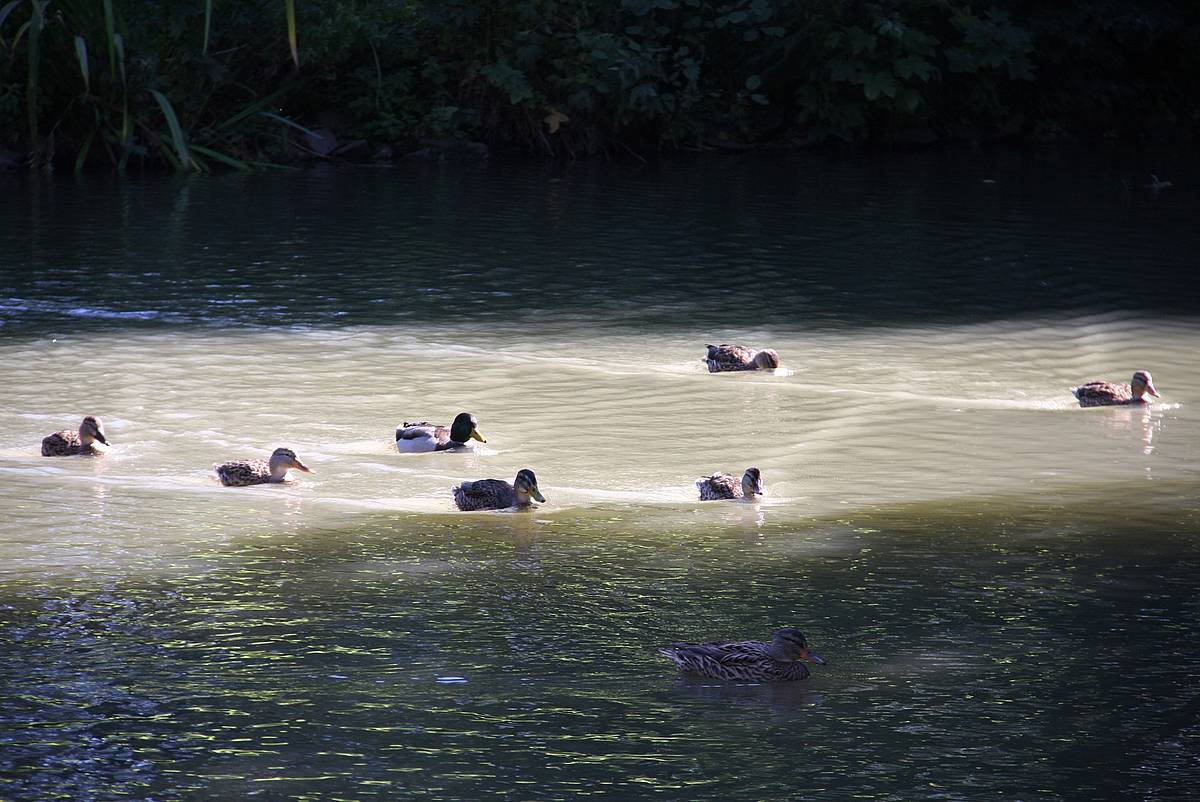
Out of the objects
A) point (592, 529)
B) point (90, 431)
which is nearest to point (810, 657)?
point (592, 529)

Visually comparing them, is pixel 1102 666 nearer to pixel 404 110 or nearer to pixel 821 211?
pixel 821 211

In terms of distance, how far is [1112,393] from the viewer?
1166 cm

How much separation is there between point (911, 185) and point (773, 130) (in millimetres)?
6466

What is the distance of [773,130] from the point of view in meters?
31.8

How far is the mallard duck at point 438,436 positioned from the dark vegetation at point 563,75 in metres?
15.0

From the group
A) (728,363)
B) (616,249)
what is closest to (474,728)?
(728,363)

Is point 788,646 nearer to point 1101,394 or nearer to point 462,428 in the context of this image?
point 462,428

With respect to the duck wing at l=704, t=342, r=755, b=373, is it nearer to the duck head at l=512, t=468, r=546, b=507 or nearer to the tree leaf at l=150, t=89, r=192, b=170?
the duck head at l=512, t=468, r=546, b=507

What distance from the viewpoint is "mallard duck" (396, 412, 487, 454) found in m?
10.1

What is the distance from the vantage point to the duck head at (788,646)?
6449 mm

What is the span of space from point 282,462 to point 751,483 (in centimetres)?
249

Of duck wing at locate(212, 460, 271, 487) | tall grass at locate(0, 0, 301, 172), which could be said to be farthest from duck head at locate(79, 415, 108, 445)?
tall grass at locate(0, 0, 301, 172)

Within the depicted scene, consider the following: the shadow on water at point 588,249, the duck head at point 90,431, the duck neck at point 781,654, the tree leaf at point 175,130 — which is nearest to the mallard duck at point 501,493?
the duck head at point 90,431

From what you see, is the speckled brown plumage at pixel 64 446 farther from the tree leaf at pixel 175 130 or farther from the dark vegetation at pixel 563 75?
the tree leaf at pixel 175 130
